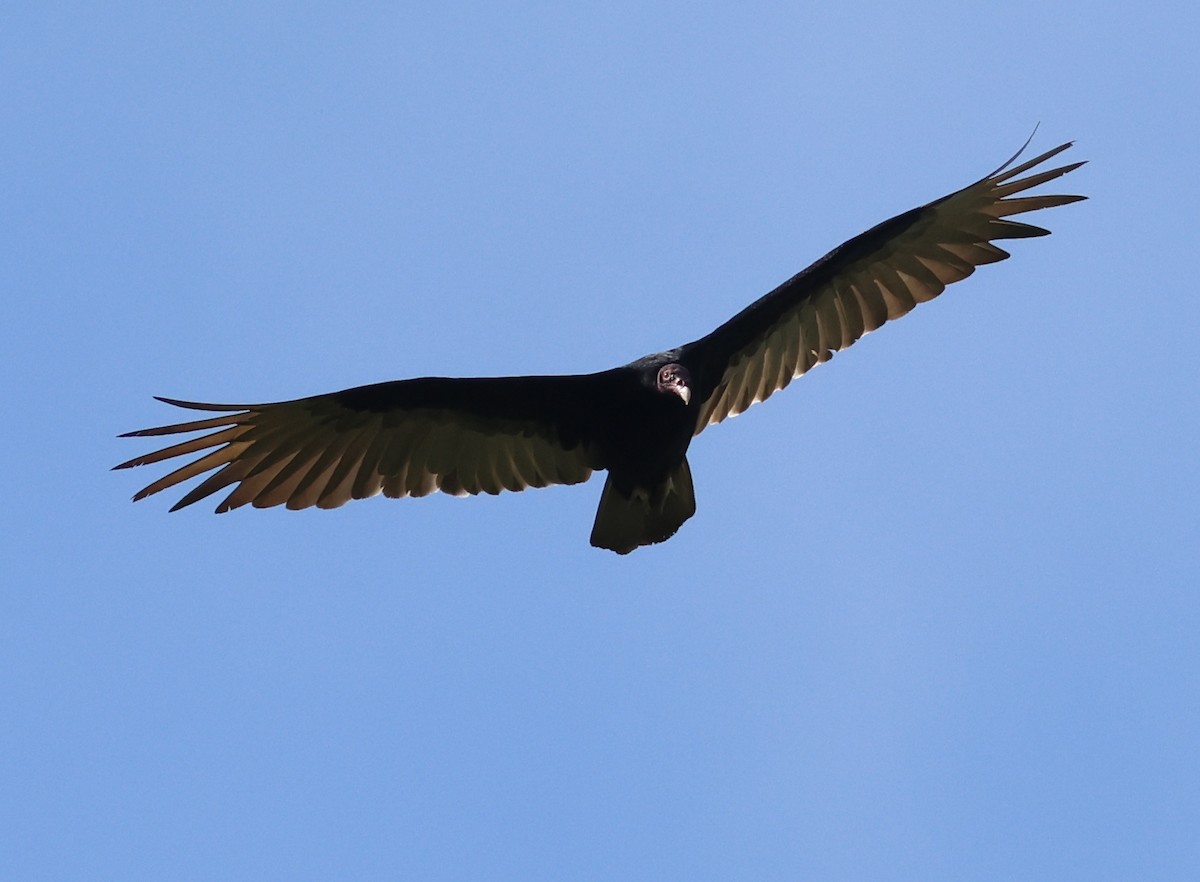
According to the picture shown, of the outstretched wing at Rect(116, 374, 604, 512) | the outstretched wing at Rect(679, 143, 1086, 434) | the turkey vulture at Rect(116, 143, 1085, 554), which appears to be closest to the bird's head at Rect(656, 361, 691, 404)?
the turkey vulture at Rect(116, 143, 1085, 554)

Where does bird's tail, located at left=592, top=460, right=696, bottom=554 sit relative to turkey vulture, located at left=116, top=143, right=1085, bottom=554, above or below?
below

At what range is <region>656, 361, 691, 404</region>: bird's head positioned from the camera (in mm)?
6293

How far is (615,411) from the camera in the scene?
670cm

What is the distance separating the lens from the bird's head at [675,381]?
6293 mm

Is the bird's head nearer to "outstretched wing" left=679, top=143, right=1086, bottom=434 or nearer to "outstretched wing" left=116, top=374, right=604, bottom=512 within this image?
"outstretched wing" left=116, top=374, right=604, bottom=512

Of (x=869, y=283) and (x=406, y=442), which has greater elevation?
(x=869, y=283)

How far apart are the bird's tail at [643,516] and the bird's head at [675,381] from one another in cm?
54

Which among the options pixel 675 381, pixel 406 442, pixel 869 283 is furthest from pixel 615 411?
pixel 869 283

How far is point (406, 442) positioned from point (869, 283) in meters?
2.36

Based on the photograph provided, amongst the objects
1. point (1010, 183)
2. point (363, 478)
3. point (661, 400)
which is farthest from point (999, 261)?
point (363, 478)

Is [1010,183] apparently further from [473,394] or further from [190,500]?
[190,500]

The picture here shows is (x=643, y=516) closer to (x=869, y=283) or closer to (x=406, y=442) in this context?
(x=406, y=442)

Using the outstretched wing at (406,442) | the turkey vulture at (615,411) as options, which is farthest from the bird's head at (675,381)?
the outstretched wing at (406,442)

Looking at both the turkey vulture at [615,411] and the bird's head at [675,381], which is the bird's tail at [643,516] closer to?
the turkey vulture at [615,411]
